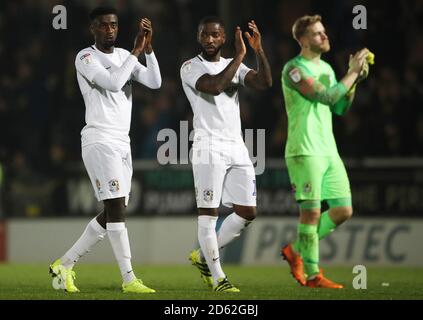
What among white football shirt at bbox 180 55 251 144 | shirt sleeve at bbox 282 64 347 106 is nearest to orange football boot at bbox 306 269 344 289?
white football shirt at bbox 180 55 251 144

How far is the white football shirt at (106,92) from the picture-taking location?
31.2 feet

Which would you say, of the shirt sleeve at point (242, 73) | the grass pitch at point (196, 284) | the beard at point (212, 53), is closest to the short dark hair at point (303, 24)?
the shirt sleeve at point (242, 73)

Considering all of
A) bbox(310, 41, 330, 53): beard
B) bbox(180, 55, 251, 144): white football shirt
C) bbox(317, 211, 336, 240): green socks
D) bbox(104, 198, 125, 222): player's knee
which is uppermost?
bbox(310, 41, 330, 53): beard

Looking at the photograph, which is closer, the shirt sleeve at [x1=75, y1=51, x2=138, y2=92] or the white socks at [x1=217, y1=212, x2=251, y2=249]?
the shirt sleeve at [x1=75, y1=51, x2=138, y2=92]

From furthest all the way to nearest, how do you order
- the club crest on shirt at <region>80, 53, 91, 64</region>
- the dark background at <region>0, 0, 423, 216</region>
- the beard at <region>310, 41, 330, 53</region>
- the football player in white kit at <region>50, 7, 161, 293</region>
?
the dark background at <region>0, 0, 423, 216</region> < the beard at <region>310, 41, 330, 53</region> < the club crest on shirt at <region>80, 53, 91, 64</region> < the football player in white kit at <region>50, 7, 161, 293</region>

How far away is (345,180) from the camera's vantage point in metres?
10.0

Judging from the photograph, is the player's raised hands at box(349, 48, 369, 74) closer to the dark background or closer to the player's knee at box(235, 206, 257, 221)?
the player's knee at box(235, 206, 257, 221)

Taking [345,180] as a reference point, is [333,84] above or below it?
above

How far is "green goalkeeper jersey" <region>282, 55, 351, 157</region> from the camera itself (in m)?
9.83

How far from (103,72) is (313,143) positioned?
75.9 inches

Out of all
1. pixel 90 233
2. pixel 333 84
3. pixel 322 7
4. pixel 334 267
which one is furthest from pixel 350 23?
pixel 90 233

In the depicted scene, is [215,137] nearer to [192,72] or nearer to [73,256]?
[192,72]

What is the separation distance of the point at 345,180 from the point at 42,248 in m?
6.52
